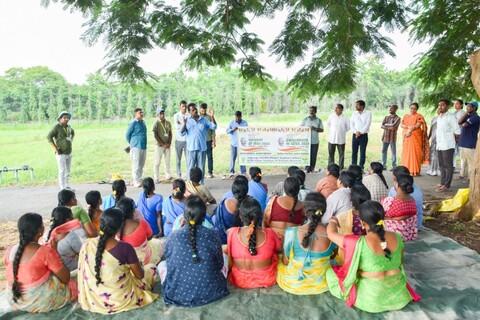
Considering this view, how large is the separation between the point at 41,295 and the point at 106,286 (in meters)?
0.53

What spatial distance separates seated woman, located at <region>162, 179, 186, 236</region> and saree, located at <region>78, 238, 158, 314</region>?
1.12 metres

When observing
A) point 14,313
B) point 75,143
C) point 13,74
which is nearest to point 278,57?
point 14,313

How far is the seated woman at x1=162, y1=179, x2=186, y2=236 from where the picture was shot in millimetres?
4229

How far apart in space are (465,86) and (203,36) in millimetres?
5636

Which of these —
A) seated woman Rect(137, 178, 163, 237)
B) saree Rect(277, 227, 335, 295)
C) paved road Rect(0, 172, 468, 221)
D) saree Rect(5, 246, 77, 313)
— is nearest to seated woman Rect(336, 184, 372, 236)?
saree Rect(277, 227, 335, 295)

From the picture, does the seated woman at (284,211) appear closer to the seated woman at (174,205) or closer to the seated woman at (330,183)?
the seated woman at (174,205)

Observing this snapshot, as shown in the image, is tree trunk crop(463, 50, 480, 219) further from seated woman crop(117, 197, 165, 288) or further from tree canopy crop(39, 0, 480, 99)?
seated woman crop(117, 197, 165, 288)

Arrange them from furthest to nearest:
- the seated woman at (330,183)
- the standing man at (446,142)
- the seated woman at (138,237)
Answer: the standing man at (446,142) → the seated woman at (330,183) → the seated woman at (138,237)

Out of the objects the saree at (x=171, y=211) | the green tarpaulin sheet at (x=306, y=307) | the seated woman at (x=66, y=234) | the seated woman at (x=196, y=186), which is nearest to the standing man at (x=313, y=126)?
the seated woman at (x=196, y=186)

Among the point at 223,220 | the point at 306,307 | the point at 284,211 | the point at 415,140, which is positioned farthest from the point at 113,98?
the point at 306,307

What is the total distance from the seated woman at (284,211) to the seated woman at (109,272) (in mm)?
1405

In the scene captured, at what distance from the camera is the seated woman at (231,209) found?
4082mm

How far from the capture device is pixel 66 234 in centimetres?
350

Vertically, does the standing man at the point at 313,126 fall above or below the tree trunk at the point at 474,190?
above
